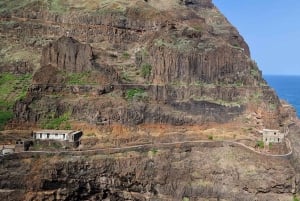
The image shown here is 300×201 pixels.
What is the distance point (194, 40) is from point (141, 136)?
687 inches

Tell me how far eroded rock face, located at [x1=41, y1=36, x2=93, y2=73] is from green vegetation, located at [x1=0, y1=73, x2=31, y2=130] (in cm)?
497

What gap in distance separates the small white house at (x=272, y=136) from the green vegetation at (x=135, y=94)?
1572 cm

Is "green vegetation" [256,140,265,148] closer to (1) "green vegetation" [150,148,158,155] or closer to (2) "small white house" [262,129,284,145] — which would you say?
(2) "small white house" [262,129,284,145]

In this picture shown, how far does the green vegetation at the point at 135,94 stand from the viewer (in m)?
66.4

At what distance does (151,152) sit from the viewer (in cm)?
6219

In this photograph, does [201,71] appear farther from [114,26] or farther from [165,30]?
[114,26]

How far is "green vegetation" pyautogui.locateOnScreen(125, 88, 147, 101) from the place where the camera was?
66375 millimetres

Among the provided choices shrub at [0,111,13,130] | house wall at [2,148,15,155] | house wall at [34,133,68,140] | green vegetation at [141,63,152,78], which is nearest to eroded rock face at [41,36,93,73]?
green vegetation at [141,63,152,78]

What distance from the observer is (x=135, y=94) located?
6688 cm

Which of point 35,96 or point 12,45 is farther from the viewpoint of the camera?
point 12,45

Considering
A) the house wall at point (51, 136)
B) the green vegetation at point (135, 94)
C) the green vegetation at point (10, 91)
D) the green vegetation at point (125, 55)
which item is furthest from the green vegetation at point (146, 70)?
the green vegetation at point (10, 91)

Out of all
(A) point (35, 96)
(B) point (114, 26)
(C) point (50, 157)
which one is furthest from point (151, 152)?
(B) point (114, 26)

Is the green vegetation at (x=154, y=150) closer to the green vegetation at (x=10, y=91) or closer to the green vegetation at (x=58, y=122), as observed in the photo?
the green vegetation at (x=58, y=122)

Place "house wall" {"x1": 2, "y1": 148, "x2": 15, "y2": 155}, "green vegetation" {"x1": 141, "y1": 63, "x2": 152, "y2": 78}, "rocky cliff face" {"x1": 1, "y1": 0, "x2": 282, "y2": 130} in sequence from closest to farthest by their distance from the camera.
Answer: "house wall" {"x1": 2, "y1": 148, "x2": 15, "y2": 155}, "rocky cliff face" {"x1": 1, "y1": 0, "x2": 282, "y2": 130}, "green vegetation" {"x1": 141, "y1": 63, "x2": 152, "y2": 78}
